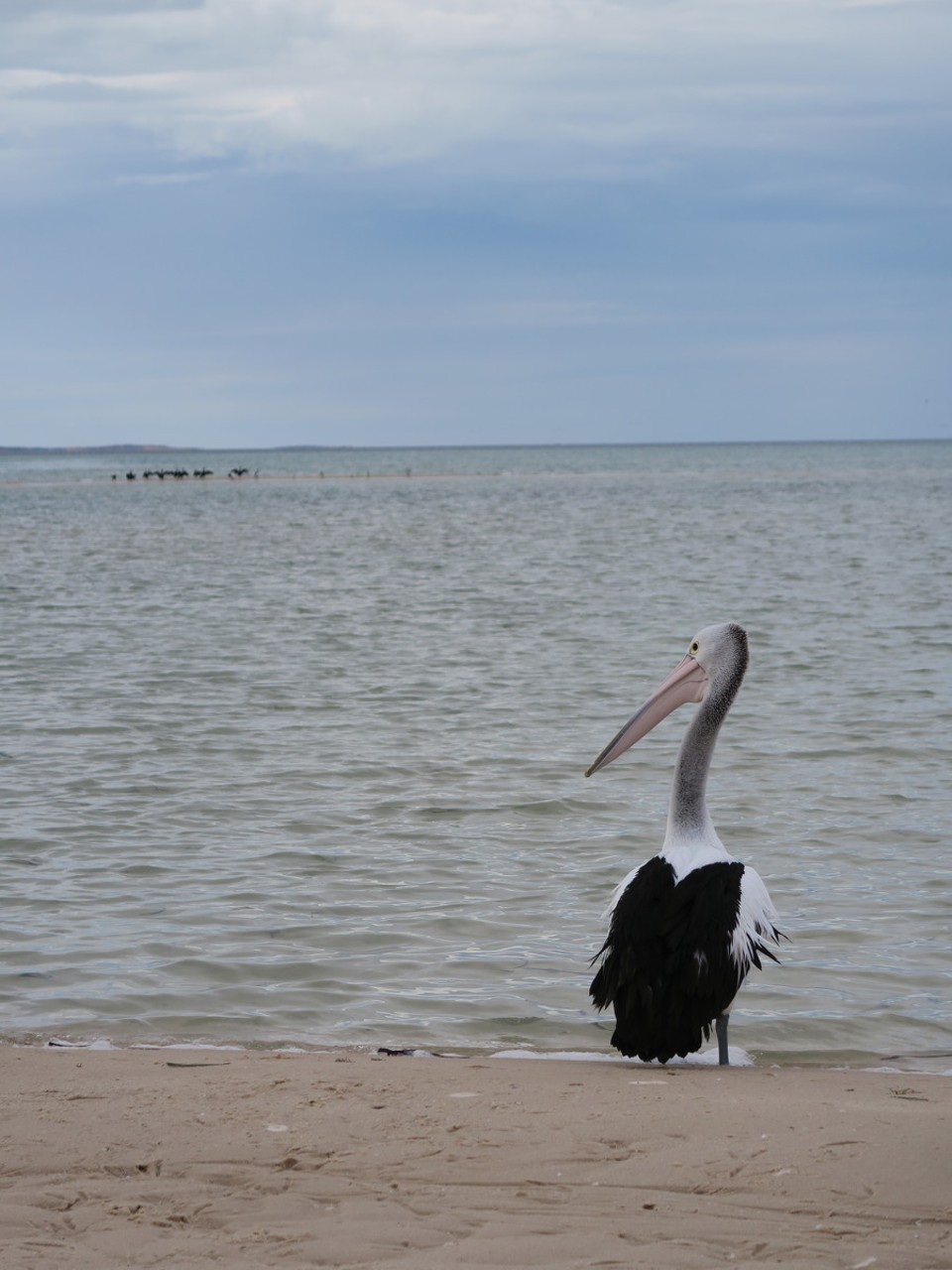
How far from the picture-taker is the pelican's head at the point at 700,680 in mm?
5137

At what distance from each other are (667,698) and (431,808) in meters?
3.03

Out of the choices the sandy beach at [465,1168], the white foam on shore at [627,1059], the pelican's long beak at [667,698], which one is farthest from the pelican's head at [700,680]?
the sandy beach at [465,1168]

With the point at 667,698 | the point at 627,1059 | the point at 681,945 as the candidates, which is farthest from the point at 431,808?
the point at 681,945

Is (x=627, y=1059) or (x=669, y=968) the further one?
(x=627, y=1059)

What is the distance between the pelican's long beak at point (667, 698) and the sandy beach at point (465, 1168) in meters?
1.24

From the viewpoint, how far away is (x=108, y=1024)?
507cm

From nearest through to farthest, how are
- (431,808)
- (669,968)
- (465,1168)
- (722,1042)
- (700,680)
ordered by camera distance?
(465,1168) → (669,968) → (722,1042) → (700,680) → (431,808)

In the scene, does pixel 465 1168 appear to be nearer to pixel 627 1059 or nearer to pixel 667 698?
pixel 627 1059

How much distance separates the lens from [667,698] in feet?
17.1

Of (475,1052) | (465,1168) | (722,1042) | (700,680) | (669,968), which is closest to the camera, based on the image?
(465,1168)

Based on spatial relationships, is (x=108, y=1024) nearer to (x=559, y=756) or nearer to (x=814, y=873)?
(x=814, y=873)

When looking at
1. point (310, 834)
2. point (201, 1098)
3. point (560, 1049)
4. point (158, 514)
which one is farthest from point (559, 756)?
point (158, 514)

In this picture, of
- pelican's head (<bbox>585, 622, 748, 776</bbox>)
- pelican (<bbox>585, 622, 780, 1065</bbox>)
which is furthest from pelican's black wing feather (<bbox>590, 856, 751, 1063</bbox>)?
pelican's head (<bbox>585, 622, 748, 776</bbox>)

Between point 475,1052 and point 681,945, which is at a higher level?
point 681,945
